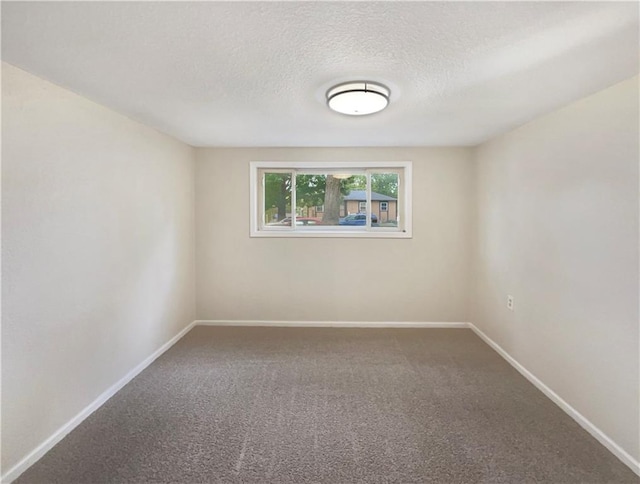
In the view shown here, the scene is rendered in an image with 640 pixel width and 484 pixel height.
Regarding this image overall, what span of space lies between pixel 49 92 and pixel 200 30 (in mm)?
1207

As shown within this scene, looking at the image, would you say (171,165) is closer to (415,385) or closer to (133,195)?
(133,195)

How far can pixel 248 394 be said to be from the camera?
2439 mm

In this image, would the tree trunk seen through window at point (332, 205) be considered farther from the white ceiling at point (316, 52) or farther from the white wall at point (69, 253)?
the white wall at point (69, 253)

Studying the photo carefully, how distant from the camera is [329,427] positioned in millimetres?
2059

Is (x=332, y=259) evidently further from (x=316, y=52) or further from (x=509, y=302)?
(x=316, y=52)

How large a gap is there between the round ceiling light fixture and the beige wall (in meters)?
1.72

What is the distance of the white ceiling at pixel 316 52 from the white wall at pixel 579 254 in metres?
0.28

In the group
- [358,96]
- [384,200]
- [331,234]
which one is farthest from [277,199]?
[358,96]

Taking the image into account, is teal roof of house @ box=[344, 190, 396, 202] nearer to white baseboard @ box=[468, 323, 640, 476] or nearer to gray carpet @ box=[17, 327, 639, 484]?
gray carpet @ box=[17, 327, 639, 484]

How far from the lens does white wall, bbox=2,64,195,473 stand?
1.68 metres

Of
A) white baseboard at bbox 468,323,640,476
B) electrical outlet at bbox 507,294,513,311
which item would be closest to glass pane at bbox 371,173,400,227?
electrical outlet at bbox 507,294,513,311

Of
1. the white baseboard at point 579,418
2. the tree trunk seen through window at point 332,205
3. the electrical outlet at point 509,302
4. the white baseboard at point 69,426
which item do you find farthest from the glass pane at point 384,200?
the white baseboard at point 69,426

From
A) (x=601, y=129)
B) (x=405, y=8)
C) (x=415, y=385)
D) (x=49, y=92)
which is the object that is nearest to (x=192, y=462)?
(x=415, y=385)

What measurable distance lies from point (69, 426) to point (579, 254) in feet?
11.4
